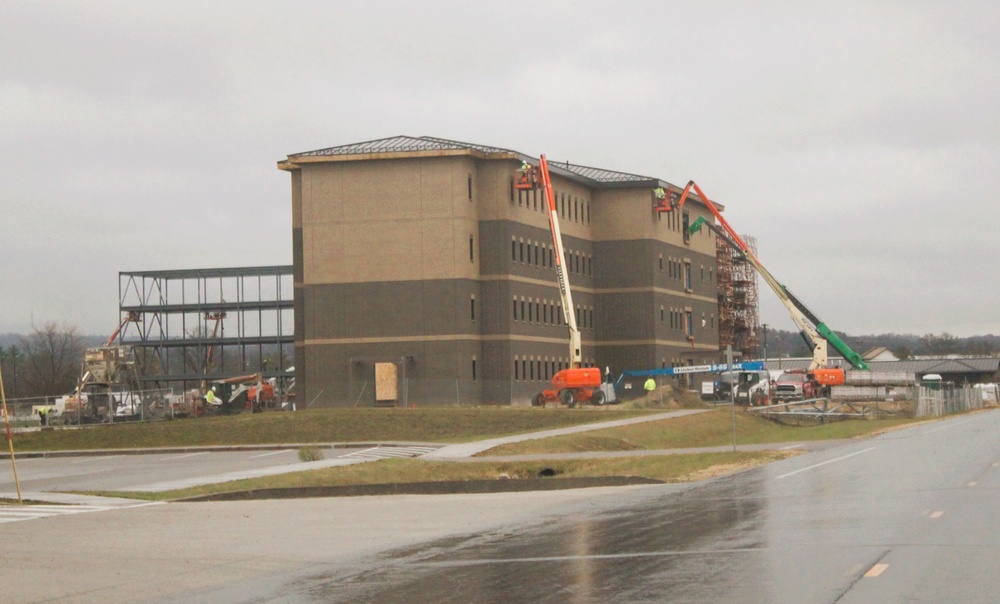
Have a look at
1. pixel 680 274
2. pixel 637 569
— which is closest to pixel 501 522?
pixel 637 569

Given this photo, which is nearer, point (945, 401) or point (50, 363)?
point (945, 401)

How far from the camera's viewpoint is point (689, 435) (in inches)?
2279

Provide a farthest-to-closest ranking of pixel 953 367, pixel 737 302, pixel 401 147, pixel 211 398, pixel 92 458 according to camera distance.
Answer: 1. pixel 953 367
2. pixel 737 302
3. pixel 401 147
4. pixel 211 398
5. pixel 92 458

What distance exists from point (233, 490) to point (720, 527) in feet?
49.6

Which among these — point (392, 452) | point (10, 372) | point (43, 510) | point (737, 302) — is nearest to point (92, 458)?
point (392, 452)

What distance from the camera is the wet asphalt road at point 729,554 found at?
13109 millimetres

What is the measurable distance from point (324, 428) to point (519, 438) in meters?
16.3

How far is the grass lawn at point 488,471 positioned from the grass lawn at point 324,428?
2061 centimetres

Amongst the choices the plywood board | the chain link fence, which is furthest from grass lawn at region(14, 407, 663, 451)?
the chain link fence

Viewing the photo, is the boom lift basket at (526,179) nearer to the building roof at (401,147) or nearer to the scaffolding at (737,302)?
the building roof at (401,147)

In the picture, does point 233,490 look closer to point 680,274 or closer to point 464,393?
point 464,393

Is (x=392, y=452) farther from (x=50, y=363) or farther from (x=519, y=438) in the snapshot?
(x=50, y=363)

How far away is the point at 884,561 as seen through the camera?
571 inches

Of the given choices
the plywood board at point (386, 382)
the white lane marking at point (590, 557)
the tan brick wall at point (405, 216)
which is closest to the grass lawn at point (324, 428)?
the plywood board at point (386, 382)
